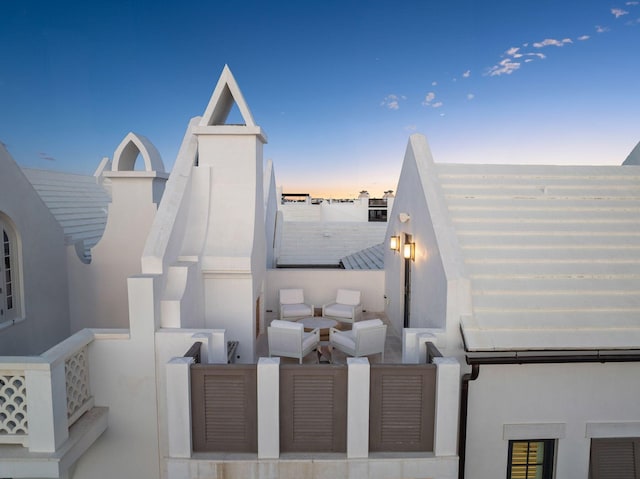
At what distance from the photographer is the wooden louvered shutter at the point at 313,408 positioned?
14.4ft

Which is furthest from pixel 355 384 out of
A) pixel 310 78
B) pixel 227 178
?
pixel 310 78

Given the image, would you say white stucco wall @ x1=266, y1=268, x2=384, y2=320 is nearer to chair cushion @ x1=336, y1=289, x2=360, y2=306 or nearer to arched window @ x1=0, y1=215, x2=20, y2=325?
chair cushion @ x1=336, y1=289, x2=360, y2=306

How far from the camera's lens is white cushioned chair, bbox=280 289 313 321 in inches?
356

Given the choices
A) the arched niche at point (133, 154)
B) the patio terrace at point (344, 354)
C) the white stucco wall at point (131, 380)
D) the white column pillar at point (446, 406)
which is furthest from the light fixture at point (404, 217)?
the arched niche at point (133, 154)

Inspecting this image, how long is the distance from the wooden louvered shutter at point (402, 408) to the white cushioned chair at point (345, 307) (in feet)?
14.7

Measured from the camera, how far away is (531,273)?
571 centimetres

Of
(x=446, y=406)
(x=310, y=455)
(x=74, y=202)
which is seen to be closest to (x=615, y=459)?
(x=446, y=406)

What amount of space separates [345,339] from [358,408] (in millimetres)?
2647

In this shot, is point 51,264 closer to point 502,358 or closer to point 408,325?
point 408,325

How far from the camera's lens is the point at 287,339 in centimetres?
668

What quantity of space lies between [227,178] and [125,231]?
3.88 m

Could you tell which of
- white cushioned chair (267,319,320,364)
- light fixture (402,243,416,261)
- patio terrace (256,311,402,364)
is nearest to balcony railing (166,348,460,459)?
patio terrace (256,311,402,364)

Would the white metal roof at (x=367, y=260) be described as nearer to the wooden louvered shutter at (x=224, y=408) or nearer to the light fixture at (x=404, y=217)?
the light fixture at (x=404, y=217)

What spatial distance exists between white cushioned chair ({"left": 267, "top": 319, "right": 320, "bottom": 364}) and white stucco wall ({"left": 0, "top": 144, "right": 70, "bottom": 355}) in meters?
5.04
